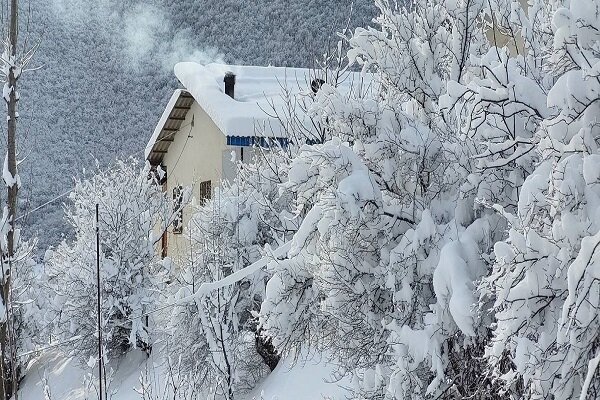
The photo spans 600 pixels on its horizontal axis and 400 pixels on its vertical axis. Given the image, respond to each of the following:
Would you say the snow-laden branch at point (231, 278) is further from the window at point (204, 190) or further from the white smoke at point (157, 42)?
the white smoke at point (157, 42)

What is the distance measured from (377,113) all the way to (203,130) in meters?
15.2

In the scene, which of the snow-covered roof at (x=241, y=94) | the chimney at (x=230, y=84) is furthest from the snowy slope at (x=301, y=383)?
the chimney at (x=230, y=84)

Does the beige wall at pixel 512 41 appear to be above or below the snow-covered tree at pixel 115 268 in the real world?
above

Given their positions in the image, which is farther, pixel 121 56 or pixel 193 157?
pixel 121 56

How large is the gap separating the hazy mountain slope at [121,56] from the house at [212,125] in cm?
2963

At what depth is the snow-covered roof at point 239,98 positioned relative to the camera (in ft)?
65.4

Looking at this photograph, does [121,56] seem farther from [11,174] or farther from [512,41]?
[11,174]

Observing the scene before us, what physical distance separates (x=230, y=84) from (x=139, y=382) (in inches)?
491

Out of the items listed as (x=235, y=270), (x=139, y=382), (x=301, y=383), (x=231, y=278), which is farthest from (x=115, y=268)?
(x=231, y=278)

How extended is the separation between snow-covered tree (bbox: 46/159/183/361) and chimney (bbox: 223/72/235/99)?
283 cm

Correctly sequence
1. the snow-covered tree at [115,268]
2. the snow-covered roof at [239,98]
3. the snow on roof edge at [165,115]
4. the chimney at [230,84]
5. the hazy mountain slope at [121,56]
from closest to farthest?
the snow-covered roof at [239,98] → the snow-covered tree at [115,268] → the chimney at [230,84] → the snow on roof edge at [165,115] → the hazy mountain slope at [121,56]

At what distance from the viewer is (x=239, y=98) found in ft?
74.4

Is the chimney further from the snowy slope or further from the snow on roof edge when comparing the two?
the snowy slope

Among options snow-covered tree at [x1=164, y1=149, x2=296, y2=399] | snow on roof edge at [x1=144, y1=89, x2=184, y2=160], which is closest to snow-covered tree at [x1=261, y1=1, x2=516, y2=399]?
snow-covered tree at [x1=164, y1=149, x2=296, y2=399]
